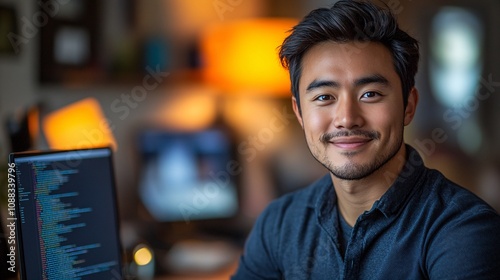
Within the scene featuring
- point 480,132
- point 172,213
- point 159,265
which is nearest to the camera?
point 159,265

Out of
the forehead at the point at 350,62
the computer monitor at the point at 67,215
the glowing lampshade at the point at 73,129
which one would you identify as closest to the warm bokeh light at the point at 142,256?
the glowing lampshade at the point at 73,129

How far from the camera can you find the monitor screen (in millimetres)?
2674

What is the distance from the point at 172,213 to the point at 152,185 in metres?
0.14

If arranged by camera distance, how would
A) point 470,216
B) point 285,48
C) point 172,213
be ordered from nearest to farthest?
point 470,216
point 285,48
point 172,213

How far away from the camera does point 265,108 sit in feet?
10.7

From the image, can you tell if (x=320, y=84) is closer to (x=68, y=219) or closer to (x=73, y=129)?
(x=68, y=219)

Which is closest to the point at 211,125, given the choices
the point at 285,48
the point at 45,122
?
the point at 45,122

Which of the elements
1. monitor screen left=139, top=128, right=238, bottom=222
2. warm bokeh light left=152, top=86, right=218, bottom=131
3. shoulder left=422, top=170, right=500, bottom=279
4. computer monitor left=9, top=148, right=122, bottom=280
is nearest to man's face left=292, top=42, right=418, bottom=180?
shoulder left=422, top=170, right=500, bottom=279

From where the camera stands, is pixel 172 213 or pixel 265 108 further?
pixel 265 108

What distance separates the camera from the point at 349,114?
1308 mm

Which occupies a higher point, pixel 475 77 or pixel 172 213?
pixel 475 77

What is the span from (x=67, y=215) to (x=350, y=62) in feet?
2.10

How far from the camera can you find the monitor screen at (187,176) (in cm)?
267

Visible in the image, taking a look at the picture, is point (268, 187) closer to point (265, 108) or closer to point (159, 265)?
point (265, 108)
